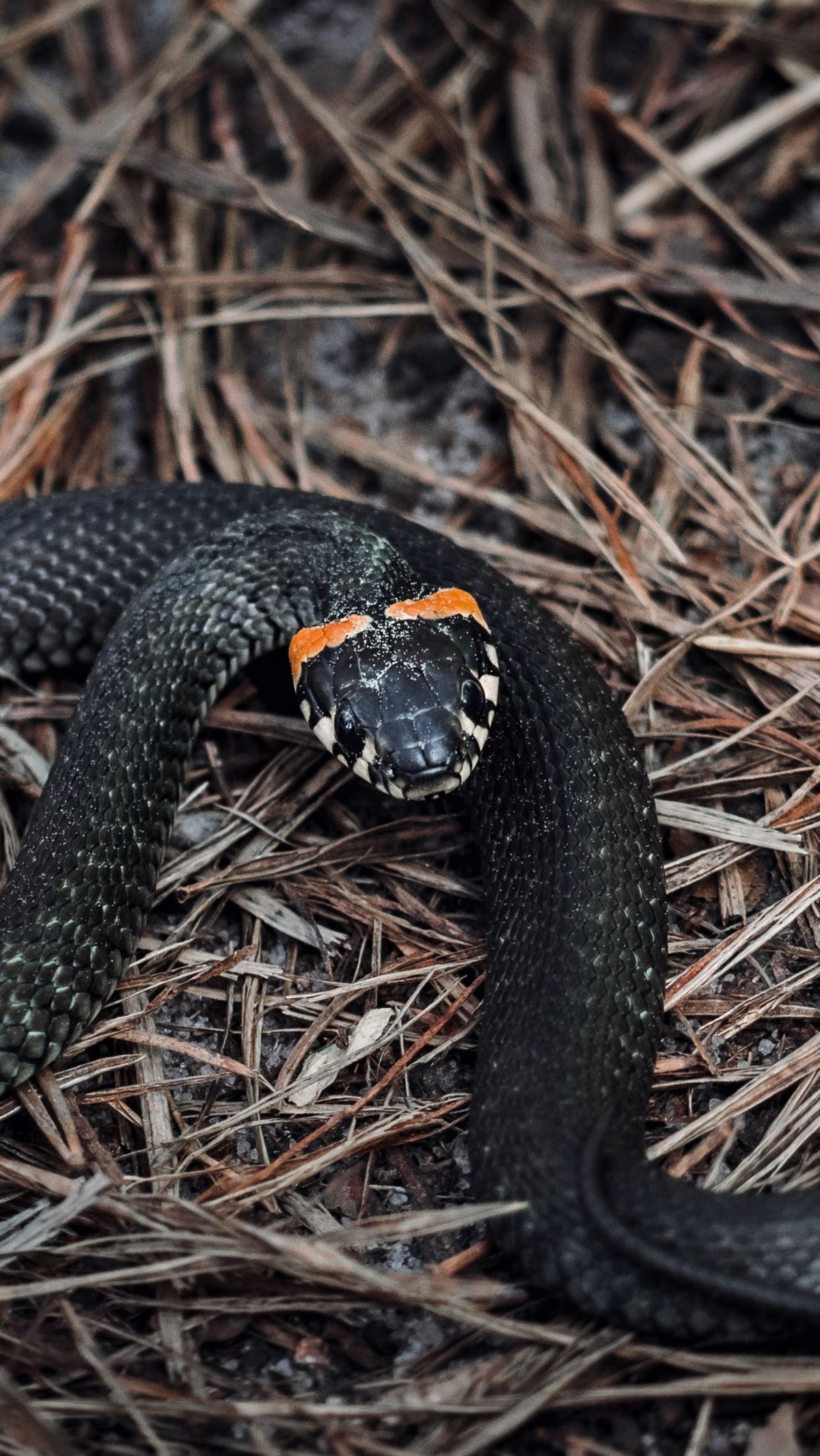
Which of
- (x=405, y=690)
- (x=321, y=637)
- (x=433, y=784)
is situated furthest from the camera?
(x=321, y=637)

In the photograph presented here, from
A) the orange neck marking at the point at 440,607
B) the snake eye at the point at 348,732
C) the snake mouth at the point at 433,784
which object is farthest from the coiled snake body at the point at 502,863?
the snake eye at the point at 348,732

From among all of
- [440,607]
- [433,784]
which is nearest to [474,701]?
[433,784]

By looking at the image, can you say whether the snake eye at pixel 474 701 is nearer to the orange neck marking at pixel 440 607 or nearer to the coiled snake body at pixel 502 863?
the coiled snake body at pixel 502 863

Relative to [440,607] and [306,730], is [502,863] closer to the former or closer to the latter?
[440,607]

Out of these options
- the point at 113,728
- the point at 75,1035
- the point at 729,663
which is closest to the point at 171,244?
the point at 113,728

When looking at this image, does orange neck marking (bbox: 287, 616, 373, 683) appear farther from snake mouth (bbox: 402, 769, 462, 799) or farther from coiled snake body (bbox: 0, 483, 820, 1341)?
snake mouth (bbox: 402, 769, 462, 799)

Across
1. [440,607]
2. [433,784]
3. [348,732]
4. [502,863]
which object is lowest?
[502,863]
